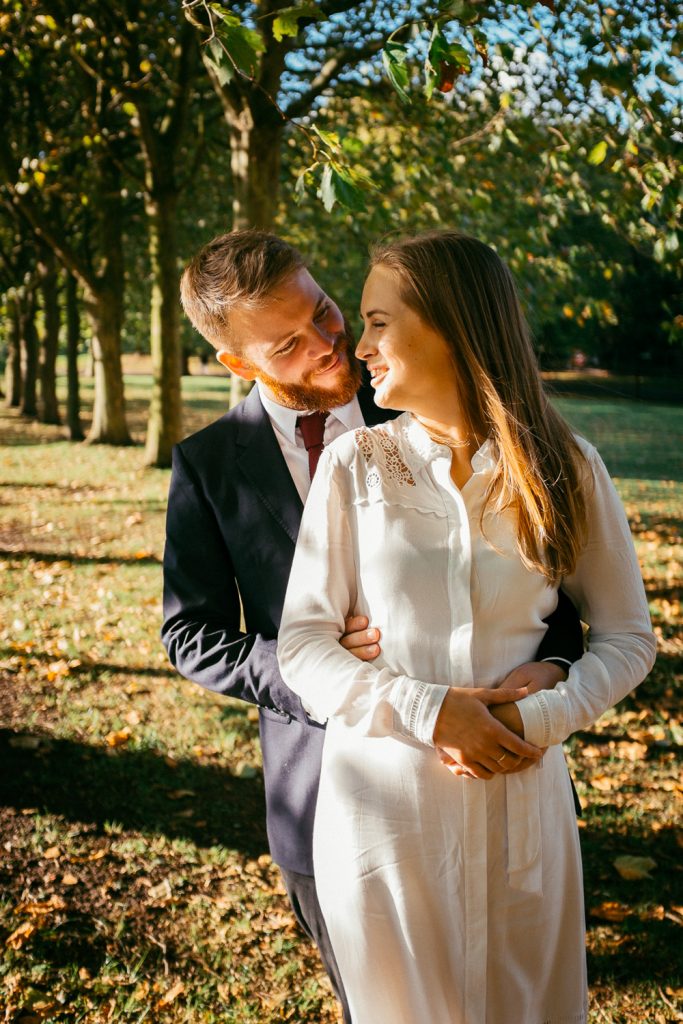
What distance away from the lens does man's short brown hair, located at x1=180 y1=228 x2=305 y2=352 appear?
8.99 ft

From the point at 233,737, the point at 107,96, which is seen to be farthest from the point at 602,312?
the point at 107,96

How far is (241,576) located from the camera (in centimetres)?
262

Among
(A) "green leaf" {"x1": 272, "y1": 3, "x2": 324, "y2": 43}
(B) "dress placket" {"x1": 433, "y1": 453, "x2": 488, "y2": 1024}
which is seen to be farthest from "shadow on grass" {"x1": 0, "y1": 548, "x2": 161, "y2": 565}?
(B) "dress placket" {"x1": 433, "y1": 453, "x2": 488, "y2": 1024}

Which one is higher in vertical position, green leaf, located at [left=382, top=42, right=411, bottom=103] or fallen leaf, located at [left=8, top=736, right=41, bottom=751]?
green leaf, located at [left=382, top=42, right=411, bottom=103]

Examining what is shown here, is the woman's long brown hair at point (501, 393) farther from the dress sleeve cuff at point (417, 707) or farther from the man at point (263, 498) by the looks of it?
the man at point (263, 498)

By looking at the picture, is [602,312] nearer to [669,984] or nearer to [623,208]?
[623,208]

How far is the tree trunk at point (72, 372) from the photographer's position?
20359 mm

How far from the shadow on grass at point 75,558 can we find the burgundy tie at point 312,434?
292 inches

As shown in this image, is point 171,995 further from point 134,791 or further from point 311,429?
point 311,429

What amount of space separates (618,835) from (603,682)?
3.05 m

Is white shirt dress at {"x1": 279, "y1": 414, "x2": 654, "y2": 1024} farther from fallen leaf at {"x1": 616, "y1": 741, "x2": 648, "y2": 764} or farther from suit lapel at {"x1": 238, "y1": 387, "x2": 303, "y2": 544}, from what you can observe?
fallen leaf at {"x1": 616, "y1": 741, "x2": 648, "y2": 764}

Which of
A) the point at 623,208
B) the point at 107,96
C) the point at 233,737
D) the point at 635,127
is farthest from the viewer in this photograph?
the point at 107,96

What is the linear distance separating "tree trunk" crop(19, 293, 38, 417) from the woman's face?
1001 inches

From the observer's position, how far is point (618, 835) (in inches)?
182
